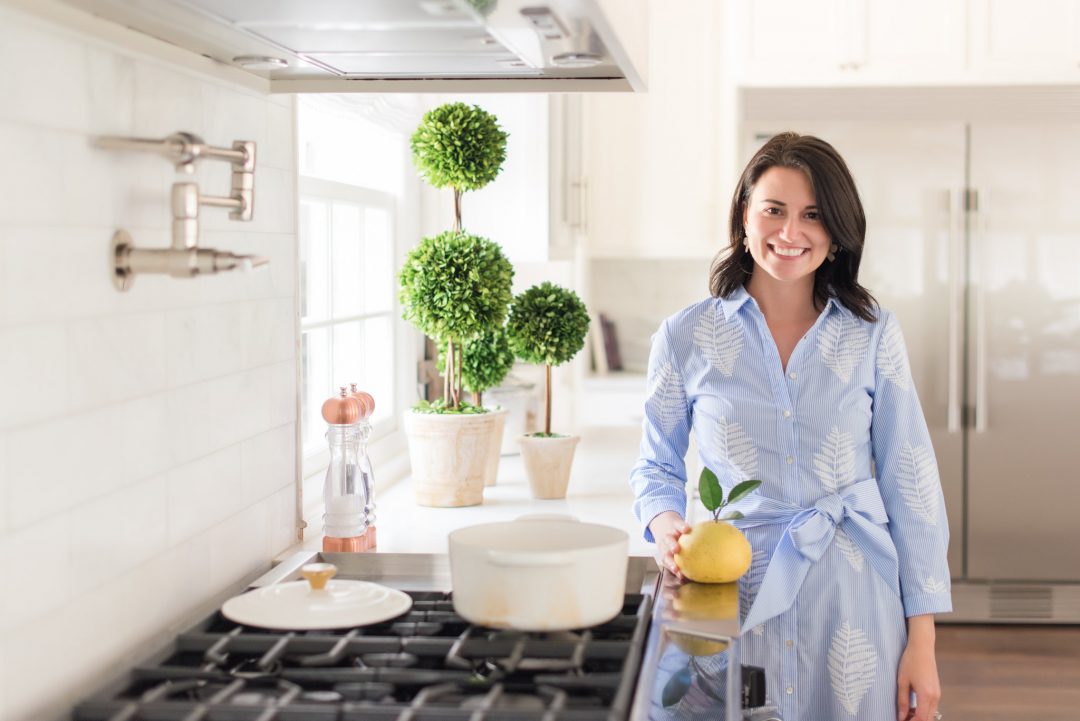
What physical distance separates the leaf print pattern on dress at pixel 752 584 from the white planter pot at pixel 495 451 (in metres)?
0.86

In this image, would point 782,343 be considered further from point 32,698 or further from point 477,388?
point 32,698

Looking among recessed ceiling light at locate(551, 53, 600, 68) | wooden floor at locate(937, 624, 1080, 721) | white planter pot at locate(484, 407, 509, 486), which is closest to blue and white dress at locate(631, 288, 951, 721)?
recessed ceiling light at locate(551, 53, 600, 68)

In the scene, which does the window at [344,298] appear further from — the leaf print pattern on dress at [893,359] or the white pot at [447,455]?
the leaf print pattern on dress at [893,359]

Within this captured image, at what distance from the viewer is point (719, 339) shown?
76.1 inches

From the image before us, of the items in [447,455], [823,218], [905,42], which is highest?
[905,42]

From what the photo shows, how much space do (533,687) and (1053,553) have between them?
12.7ft

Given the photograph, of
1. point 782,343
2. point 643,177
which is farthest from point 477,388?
point 643,177

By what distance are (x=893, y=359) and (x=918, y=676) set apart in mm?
488

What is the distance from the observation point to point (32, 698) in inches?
44.8

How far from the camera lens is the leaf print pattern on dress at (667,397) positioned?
1.96 meters

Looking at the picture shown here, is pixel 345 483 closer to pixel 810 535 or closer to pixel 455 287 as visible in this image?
pixel 455 287

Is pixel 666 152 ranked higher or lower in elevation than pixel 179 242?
higher

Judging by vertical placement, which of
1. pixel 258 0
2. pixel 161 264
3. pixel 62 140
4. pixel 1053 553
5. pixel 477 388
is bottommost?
pixel 1053 553

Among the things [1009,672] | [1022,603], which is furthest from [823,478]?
[1022,603]
